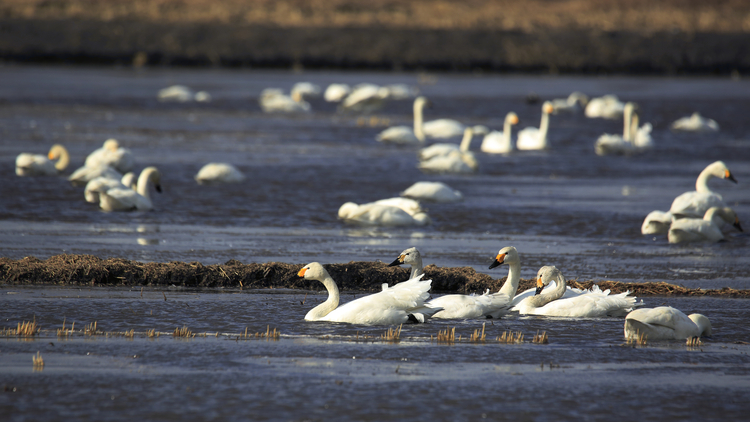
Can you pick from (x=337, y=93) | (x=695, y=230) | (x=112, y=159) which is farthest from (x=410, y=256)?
(x=337, y=93)

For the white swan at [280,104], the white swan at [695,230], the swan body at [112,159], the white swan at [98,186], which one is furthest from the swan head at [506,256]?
the white swan at [280,104]

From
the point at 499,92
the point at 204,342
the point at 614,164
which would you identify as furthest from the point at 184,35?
the point at 204,342

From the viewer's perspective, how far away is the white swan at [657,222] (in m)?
13.5

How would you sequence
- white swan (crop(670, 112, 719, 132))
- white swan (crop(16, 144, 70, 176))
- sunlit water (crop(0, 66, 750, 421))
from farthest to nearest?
white swan (crop(670, 112, 719, 132)) < white swan (crop(16, 144, 70, 176)) < sunlit water (crop(0, 66, 750, 421))

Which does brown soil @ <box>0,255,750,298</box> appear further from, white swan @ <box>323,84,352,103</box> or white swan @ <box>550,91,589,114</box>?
white swan @ <box>323,84,352,103</box>

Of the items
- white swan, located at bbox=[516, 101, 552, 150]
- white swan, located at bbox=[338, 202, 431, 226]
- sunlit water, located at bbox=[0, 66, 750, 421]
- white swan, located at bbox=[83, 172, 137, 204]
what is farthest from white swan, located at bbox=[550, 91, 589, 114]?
white swan, located at bbox=[83, 172, 137, 204]

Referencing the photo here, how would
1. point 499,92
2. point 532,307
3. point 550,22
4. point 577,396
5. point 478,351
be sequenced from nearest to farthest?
point 577,396 → point 478,351 → point 532,307 → point 499,92 → point 550,22

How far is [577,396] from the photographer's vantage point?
6645mm

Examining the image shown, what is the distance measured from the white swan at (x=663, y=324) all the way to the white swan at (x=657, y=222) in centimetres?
537

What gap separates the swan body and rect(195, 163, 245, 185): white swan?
1.47 m

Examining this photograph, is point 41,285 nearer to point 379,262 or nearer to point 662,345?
point 379,262

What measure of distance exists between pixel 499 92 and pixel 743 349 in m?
32.1

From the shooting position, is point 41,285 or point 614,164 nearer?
point 41,285

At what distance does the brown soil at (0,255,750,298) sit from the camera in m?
9.86
